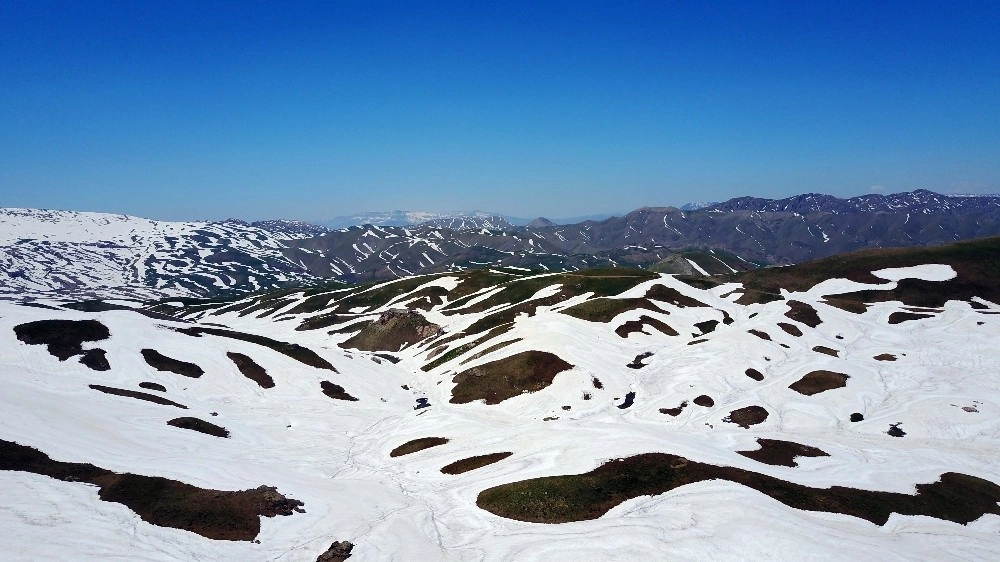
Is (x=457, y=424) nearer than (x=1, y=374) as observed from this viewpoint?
No

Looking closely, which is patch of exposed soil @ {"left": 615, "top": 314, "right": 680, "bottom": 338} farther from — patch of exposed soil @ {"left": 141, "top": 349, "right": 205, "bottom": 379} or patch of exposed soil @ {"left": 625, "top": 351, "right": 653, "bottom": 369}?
patch of exposed soil @ {"left": 141, "top": 349, "right": 205, "bottom": 379}

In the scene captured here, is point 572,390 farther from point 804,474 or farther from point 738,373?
point 804,474

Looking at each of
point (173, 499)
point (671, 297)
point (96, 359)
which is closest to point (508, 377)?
point (173, 499)

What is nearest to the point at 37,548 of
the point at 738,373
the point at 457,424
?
the point at 457,424

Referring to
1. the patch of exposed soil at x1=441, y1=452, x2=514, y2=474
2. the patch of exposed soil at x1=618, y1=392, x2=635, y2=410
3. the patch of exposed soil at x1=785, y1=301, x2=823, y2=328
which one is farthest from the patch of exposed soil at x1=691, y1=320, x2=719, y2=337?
the patch of exposed soil at x1=441, y1=452, x2=514, y2=474

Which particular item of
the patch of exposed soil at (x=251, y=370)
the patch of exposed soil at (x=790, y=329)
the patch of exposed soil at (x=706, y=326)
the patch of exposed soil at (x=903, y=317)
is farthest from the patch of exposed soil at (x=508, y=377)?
the patch of exposed soil at (x=903, y=317)
